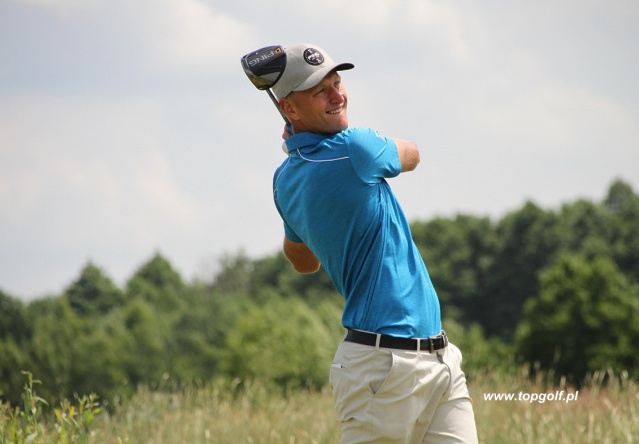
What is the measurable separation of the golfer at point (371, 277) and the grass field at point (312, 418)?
238 centimetres

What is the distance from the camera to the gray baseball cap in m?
3.74

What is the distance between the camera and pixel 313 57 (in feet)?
12.4

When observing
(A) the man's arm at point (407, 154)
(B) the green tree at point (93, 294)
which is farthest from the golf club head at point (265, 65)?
(B) the green tree at point (93, 294)

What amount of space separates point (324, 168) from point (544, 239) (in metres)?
51.6

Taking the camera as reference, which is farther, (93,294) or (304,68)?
(93,294)

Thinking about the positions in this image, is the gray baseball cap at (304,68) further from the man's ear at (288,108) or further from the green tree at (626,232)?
the green tree at (626,232)

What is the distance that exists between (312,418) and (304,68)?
406cm

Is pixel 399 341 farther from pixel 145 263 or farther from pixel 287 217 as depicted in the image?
pixel 145 263

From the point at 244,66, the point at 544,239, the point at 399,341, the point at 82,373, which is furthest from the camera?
the point at 544,239

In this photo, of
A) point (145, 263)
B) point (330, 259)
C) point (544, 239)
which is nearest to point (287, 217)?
point (330, 259)

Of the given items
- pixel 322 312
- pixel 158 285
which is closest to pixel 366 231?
pixel 322 312

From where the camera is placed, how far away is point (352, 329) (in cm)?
368

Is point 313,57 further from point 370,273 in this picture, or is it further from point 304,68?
point 370,273

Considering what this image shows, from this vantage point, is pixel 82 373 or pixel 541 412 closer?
pixel 541 412
